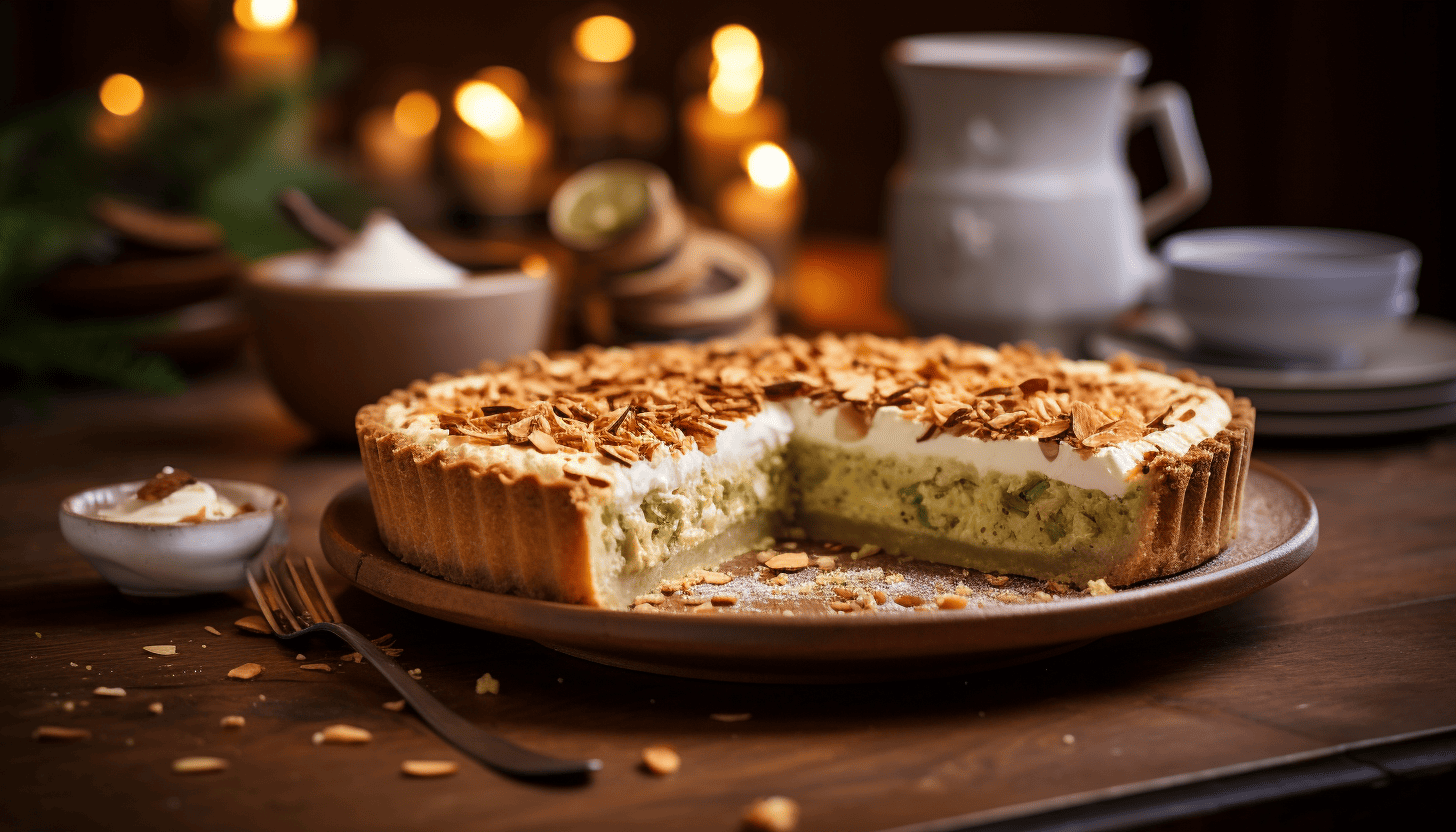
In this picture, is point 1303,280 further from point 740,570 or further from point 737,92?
point 737,92

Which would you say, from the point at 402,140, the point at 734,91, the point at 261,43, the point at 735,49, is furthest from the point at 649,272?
the point at 261,43

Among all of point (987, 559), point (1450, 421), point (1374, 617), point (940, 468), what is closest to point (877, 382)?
point (940, 468)

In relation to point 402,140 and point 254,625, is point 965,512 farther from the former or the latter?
point 402,140

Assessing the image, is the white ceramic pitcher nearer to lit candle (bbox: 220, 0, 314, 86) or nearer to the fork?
the fork

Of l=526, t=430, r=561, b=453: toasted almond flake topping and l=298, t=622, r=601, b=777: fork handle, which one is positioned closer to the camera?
l=298, t=622, r=601, b=777: fork handle

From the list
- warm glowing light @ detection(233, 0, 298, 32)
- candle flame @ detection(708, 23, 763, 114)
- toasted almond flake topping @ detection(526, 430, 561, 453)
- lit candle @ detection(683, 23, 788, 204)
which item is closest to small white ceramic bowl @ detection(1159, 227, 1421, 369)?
toasted almond flake topping @ detection(526, 430, 561, 453)

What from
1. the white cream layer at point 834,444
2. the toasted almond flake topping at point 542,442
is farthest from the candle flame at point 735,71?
the toasted almond flake topping at point 542,442
